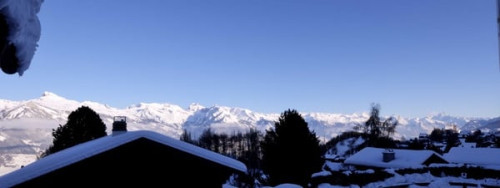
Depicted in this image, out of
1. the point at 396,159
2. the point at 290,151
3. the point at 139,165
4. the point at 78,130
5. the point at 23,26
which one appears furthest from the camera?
the point at 396,159

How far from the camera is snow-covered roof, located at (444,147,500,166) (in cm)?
5270

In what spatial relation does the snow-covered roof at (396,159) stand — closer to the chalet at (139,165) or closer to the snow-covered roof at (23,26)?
the chalet at (139,165)

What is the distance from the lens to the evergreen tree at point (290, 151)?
30.3 m

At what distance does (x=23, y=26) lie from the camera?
2.29m

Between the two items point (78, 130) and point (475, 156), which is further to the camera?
point (475, 156)

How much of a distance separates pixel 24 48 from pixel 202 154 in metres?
7.30

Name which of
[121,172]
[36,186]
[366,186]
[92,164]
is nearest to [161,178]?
[121,172]

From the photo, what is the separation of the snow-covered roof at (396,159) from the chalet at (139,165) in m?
41.6

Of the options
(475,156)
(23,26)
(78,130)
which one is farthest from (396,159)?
(23,26)

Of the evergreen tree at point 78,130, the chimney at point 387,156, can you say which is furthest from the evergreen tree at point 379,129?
the evergreen tree at point 78,130

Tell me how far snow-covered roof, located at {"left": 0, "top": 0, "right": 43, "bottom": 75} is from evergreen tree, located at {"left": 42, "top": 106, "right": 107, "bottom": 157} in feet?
113

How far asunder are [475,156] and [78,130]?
177 ft

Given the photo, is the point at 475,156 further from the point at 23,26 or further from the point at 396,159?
the point at 23,26

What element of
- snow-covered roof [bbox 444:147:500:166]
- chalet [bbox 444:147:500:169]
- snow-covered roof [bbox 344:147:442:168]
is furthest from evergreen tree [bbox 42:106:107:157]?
snow-covered roof [bbox 444:147:500:166]
